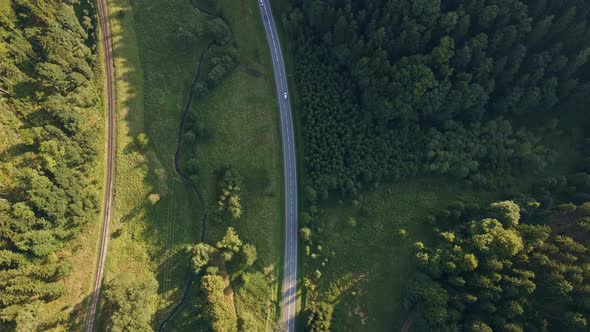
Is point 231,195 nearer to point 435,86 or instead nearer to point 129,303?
point 129,303

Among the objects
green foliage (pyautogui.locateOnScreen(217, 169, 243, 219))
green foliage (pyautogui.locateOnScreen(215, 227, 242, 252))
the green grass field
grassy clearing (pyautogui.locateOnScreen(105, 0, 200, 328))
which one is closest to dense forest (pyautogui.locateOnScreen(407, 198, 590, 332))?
the green grass field

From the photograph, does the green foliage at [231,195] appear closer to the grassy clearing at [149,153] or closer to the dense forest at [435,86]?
the grassy clearing at [149,153]

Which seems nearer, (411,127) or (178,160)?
(178,160)

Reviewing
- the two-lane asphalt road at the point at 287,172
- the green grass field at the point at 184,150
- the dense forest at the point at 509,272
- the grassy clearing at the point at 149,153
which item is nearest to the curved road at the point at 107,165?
the grassy clearing at the point at 149,153

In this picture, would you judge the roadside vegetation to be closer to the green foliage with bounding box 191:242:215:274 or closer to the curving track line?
the green foliage with bounding box 191:242:215:274

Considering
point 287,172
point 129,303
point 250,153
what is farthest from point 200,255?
point 287,172
